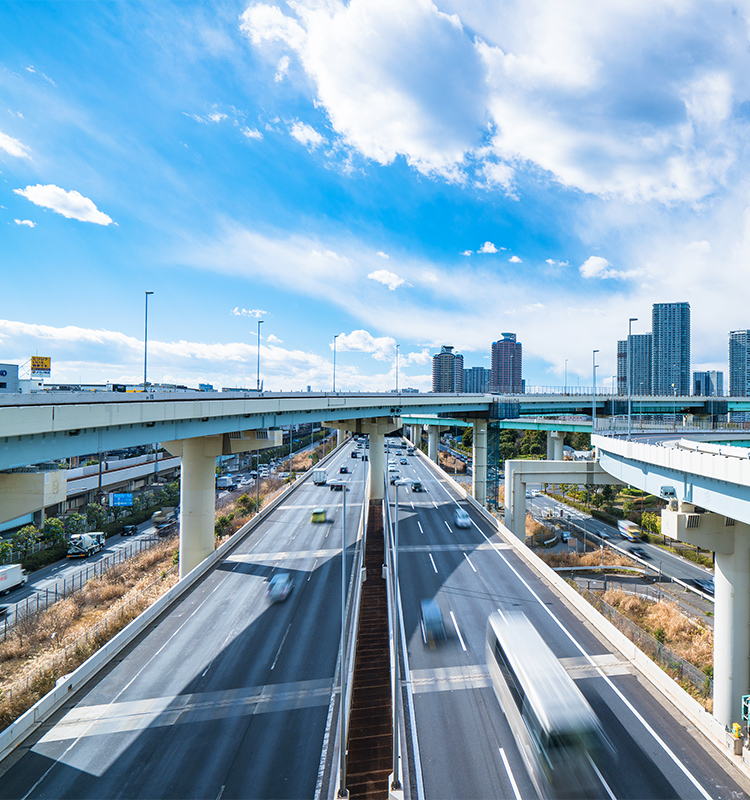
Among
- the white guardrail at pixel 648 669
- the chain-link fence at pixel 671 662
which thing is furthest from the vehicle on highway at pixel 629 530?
the chain-link fence at pixel 671 662

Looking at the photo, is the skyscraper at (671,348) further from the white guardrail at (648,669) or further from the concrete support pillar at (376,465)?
the white guardrail at (648,669)

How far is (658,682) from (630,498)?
60.8m

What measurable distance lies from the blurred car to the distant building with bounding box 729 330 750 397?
132241 millimetres

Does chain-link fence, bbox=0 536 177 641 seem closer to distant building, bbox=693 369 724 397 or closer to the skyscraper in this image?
the skyscraper

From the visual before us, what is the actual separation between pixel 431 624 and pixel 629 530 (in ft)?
132

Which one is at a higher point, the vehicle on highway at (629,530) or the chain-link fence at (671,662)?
the chain-link fence at (671,662)

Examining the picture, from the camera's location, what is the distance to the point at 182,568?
3139 cm

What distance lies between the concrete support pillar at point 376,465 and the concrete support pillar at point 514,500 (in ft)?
51.5

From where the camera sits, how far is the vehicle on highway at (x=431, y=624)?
19766mm

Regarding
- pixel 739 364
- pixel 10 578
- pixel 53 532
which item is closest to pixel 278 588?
pixel 10 578

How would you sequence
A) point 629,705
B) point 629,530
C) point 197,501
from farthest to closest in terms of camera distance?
1. point 629,530
2. point 197,501
3. point 629,705

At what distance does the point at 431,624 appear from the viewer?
20500 millimetres

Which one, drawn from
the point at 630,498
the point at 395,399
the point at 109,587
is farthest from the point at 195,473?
the point at 630,498

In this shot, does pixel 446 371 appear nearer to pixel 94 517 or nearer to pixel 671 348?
pixel 671 348
